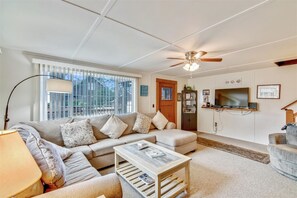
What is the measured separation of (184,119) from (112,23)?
455cm

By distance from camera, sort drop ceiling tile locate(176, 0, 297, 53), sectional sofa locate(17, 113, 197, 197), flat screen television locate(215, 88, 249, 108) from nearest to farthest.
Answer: sectional sofa locate(17, 113, 197, 197)
drop ceiling tile locate(176, 0, 297, 53)
flat screen television locate(215, 88, 249, 108)

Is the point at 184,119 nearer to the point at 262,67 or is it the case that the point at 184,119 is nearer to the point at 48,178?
the point at 262,67

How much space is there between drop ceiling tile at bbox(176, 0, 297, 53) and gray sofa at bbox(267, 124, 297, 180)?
1.75 metres

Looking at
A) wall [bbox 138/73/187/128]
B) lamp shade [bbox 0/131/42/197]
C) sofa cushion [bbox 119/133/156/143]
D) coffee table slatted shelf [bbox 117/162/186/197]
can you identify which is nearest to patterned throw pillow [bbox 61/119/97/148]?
sofa cushion [bbox 119/133/156/143]

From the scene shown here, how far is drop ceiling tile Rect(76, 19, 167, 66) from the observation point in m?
1.73

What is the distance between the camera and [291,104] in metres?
3.31

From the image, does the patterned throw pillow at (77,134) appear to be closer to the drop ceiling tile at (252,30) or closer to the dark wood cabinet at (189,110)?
the drop ceiling tile at (252,30)

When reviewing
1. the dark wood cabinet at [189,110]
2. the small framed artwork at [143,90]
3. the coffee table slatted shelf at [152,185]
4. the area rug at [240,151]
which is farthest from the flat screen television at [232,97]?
the coffee table slatted shelf at [152,185]

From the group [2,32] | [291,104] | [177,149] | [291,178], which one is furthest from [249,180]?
[2,32]

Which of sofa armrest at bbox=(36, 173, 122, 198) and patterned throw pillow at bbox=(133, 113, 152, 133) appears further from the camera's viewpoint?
patterned throw pillow at bbox=(133, 113, 152, 133)

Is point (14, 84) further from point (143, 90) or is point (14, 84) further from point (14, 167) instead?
point (143, 90)

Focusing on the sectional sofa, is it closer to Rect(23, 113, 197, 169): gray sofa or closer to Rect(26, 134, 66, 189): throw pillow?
Rect(23, 113, 197, 169): gray sofa

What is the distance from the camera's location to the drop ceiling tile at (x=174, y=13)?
1250 millimetres

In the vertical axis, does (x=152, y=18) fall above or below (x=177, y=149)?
above
